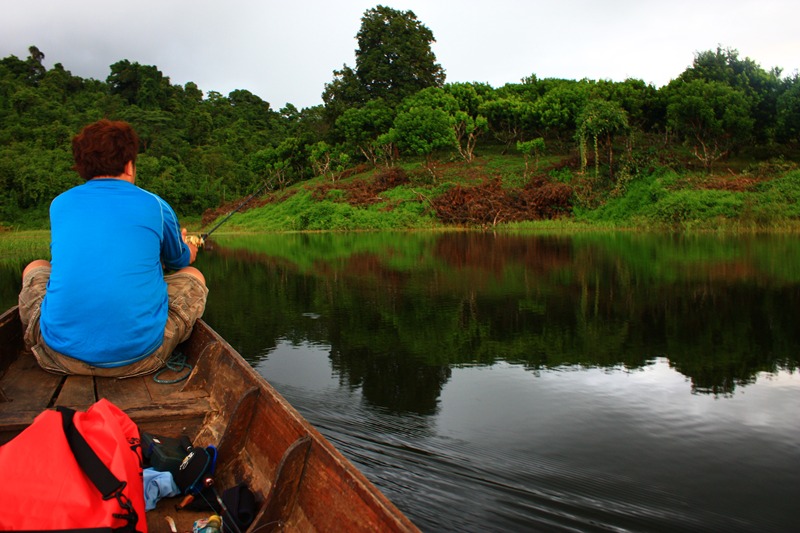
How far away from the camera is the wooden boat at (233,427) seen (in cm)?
208

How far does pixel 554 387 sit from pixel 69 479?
4290 mm

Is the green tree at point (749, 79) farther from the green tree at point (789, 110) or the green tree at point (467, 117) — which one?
the green tree at point (467, 117)

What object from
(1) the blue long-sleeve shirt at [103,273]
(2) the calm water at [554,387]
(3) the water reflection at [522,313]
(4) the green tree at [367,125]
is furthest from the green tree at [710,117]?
(1) the blue long-sleeve shirt at [103,273]

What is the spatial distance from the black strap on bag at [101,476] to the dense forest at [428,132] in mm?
22612

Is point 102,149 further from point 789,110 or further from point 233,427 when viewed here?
point 789,110

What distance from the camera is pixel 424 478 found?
3.69 meters

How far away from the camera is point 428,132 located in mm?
37969

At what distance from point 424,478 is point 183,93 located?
8305cm

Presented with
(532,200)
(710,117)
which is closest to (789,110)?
(710,117)

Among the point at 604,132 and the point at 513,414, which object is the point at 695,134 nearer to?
the point at 604,132

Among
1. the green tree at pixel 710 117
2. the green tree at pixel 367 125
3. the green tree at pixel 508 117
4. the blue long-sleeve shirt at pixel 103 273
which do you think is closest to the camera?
the blue long-sleeve shirt at pixel 103 273

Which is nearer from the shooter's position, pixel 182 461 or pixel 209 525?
pixel 209 525

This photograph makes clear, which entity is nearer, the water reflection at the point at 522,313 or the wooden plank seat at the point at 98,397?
the wooden plank seat at the point at 98,397

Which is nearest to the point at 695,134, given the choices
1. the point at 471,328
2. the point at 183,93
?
the point at 471,328
